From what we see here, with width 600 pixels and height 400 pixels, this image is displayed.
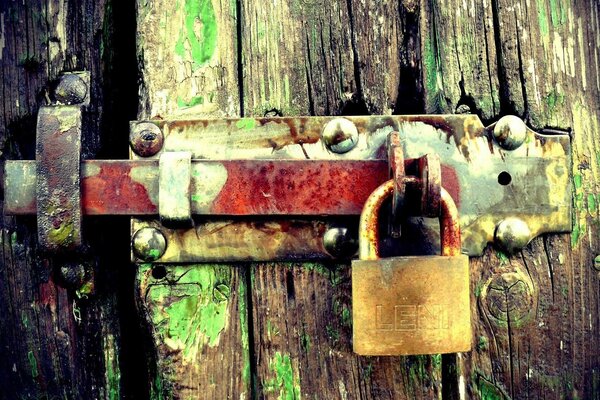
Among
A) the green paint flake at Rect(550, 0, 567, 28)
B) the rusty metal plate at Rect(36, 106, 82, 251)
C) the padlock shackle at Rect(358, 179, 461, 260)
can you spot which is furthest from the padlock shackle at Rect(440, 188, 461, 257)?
the rusty metal plate at Rect(36, 106, 82, 251)

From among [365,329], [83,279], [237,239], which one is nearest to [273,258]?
[237,239]

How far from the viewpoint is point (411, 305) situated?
1.95 feet

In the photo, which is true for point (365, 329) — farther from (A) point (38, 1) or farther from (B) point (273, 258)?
(A) point (38, 1)

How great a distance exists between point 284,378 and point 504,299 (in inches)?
11.6

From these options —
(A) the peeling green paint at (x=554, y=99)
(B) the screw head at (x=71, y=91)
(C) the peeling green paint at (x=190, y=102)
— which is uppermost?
(B) the screw head at (x=71, y=91)

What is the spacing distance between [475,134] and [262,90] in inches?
10.8

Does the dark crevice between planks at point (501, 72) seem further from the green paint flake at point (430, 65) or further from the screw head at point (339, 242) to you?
the screw head at point (339, 242)

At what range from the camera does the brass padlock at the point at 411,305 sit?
1.95ft

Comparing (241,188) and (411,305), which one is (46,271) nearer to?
(241,188)

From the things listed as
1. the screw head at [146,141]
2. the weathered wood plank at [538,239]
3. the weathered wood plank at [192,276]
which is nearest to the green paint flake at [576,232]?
the weathered wood plank at [538,239]

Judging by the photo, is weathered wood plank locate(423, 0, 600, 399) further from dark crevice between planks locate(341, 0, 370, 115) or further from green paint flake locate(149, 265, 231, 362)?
green paint flake locate(149, 265, 231, 362)

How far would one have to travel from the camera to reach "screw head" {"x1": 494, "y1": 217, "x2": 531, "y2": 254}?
689 mm

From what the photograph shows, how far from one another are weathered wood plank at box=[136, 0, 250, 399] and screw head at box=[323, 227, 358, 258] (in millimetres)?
120

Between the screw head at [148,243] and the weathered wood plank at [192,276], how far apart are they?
28 mm
